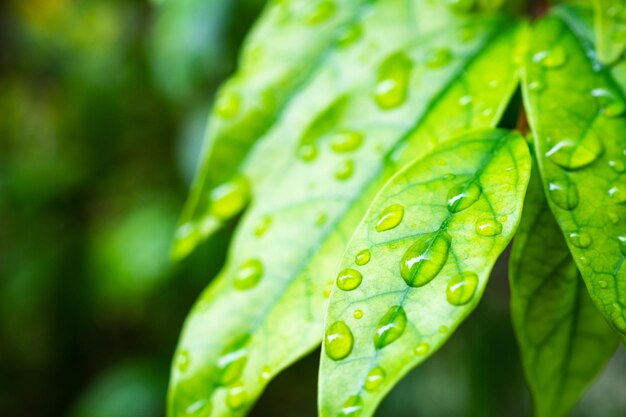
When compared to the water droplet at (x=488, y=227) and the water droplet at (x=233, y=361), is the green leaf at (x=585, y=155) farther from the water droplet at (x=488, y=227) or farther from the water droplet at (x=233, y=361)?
the water droplet at (x=233, y=361)

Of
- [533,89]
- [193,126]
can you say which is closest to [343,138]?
[533,89]

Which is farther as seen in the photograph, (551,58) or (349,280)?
(551,58)

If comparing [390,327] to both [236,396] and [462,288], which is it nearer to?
[462,288]

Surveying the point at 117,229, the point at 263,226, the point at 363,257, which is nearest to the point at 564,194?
the point at 363,257

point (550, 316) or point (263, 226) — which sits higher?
point (263, 226)

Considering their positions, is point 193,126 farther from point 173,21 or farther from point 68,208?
point 68,208

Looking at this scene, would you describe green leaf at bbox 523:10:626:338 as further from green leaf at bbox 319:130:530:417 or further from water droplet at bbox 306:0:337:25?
water droplet at bbox 306:0:337:25
